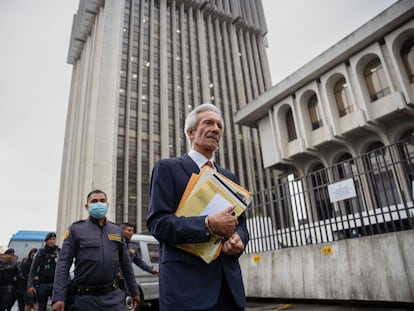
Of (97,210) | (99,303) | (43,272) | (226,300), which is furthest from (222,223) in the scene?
(43,272)

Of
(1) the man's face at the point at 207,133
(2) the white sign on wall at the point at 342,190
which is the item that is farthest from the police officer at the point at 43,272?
(2) the white sign on wall at the point at 342,190

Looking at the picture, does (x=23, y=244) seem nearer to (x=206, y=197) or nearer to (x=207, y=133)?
(x=207, y=133)

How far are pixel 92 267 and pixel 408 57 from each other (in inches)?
796

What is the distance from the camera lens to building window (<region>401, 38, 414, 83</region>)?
54.5ft

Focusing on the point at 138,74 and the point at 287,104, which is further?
the point at 138,74

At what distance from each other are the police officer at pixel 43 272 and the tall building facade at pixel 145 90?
27395 mm

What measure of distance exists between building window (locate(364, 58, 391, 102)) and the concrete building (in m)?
0.06

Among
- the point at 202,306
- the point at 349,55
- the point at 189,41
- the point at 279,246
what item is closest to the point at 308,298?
the point at 279,246

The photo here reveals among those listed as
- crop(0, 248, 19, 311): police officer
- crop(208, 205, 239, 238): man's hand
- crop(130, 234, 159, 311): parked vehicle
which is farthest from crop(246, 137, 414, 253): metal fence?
crop(0, 248, 19, 311): police officer

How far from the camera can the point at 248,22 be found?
5894 cm

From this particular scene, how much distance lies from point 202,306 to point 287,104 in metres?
22.7

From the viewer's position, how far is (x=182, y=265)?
1.63 m

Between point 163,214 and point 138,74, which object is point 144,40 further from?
point 163,214

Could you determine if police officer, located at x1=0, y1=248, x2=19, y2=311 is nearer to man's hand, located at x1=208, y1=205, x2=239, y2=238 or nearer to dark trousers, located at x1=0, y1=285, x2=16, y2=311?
dark trousers, located at x1=0, y1=285, x2=16, y2=311
